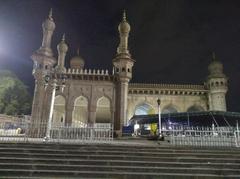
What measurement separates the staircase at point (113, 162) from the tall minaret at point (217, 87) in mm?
23333

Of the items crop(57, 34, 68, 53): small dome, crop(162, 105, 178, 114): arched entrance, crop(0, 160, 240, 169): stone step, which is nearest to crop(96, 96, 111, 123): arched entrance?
crop(162, 105, 178, 114): arched entrance

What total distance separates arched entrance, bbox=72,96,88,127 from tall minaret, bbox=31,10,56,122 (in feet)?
13.1

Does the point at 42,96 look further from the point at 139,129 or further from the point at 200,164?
the point at 200,164

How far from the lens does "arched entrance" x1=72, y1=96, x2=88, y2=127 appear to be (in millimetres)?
26834

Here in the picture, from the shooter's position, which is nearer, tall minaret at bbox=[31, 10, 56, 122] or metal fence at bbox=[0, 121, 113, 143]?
metal fence at bbox=[0, 121, 113, 143]

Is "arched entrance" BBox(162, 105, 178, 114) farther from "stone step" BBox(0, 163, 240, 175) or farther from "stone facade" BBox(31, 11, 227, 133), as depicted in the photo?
"stone step" BBox(0, 163, 240, 175)

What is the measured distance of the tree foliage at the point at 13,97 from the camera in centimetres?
3619

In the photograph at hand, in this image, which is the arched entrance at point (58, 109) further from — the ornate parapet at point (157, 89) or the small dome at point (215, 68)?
the small dome at point (215, 68)

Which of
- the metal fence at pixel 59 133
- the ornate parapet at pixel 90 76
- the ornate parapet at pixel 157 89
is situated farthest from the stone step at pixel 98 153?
the ornate parapet at pixel 157 89

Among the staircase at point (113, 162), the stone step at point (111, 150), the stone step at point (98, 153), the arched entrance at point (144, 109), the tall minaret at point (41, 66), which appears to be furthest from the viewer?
the arched entrance at point (144, 109)

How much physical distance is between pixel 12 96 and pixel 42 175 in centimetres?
3395

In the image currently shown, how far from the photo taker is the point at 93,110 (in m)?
25.8

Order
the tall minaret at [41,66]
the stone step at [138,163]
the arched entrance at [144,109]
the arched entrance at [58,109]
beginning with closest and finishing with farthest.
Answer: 1. the stone step at [138,163]
2. the tall minaret at [41,66]
3. the arched entrance at [58,109]
4. the arched entrance at [144,109]

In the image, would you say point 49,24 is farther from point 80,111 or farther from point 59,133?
point 59,133
